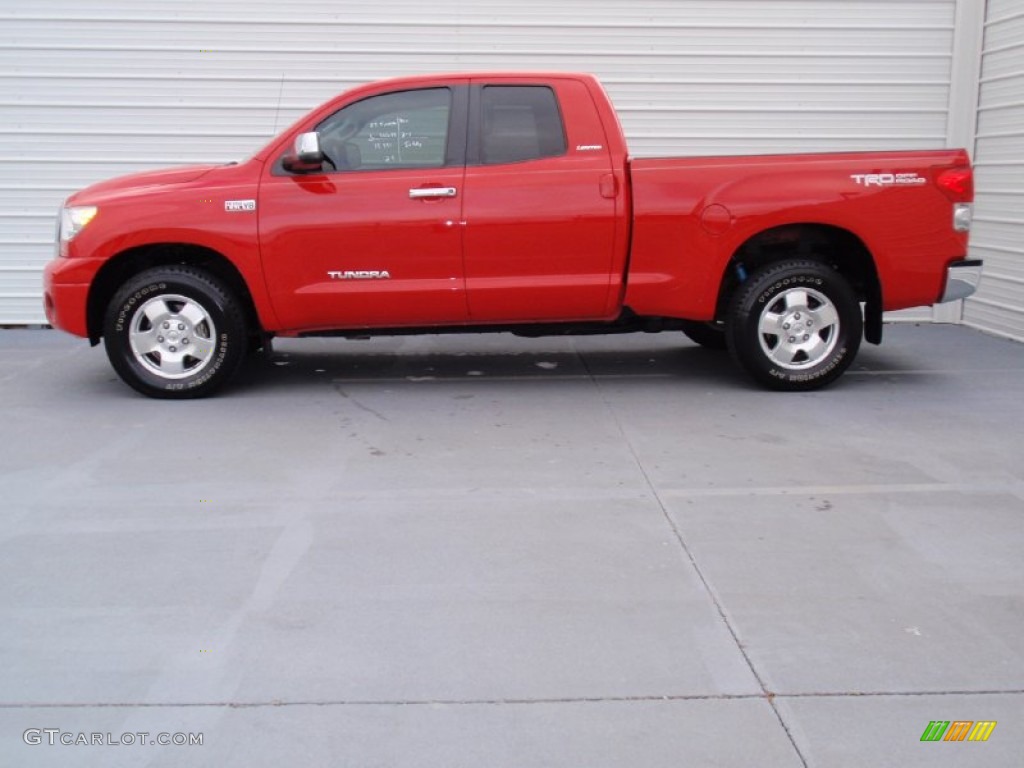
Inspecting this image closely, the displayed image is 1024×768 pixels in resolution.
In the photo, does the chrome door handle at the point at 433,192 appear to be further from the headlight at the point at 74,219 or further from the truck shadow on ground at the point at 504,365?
the headlight at the point at 74,219

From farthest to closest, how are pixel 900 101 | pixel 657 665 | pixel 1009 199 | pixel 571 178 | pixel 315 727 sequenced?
pixel 900 101, pixel 1009 199, pixel 571 178, pixel 657 665, pixel 315 727

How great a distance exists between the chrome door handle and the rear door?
10 cm

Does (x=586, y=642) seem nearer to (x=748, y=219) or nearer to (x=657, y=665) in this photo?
(x=657, y=665)

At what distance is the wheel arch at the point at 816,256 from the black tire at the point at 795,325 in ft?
0.56

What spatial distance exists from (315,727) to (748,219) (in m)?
4.85

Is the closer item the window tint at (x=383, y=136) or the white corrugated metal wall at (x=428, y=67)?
the window tint at (x=383, y=136)

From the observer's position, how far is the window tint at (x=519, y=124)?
736cm

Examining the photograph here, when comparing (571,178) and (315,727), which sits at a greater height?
(571,178)

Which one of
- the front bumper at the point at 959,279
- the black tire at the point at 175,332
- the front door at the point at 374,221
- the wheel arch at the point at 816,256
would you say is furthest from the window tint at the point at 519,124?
the front bumper at the point at 959,279

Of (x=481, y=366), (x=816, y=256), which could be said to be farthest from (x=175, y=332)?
(x=816, y=256)

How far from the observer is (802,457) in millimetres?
6129

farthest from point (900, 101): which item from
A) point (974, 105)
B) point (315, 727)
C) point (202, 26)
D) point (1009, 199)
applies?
point (315, 727)

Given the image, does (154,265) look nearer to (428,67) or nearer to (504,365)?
(504,365)

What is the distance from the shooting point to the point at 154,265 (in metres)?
7.57
